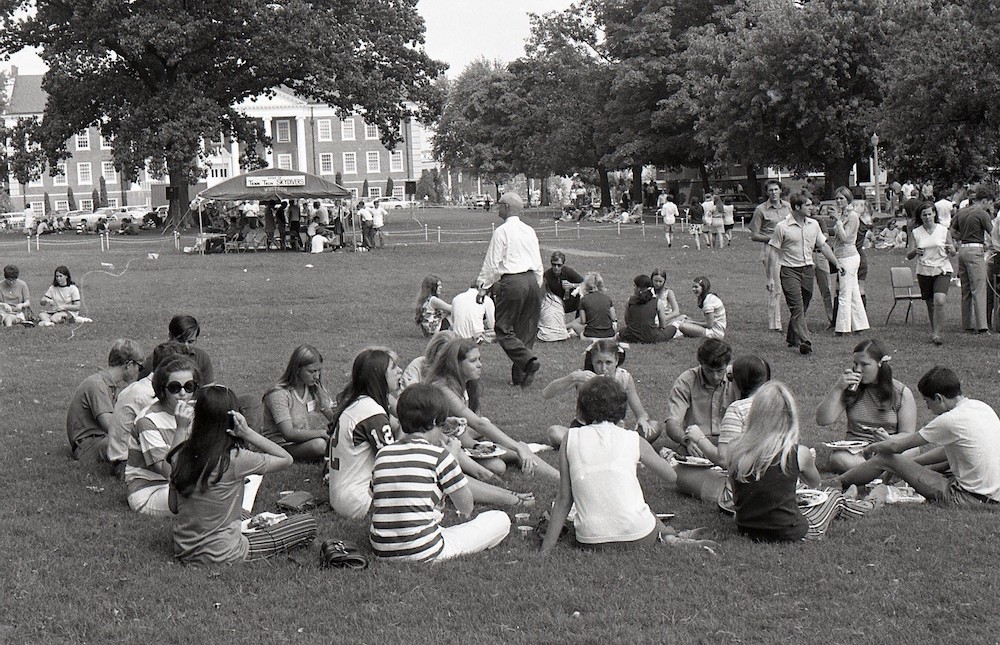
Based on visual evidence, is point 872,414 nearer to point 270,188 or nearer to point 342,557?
point 342,557

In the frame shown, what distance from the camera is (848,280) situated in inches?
564

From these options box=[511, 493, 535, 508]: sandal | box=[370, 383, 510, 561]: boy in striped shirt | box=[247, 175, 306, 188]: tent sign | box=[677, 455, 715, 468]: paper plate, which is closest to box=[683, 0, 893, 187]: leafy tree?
box=[247, 175, 306, 188]: tent sign

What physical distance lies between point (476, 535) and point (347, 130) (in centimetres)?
10361

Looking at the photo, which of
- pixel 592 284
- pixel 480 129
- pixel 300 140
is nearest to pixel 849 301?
pixel 592 284

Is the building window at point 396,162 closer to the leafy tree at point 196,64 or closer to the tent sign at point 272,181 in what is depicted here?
the leafy tree at point 196,64

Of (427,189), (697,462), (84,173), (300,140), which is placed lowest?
(697,462)

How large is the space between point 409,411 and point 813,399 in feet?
19.5

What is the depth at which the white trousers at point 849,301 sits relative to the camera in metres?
14.3

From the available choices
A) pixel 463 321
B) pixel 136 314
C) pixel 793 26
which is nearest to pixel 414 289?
pixel 136 314

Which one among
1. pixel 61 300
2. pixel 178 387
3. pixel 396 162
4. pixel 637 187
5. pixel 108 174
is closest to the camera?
pixel 178 387

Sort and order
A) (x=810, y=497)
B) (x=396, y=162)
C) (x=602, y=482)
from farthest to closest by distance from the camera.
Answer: (x=396, y=162), (x=810, y=497), (x=602, y=482)

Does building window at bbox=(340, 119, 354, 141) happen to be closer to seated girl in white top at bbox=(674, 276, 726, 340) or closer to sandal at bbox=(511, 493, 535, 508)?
seated girl in white top at bbox=(674, 276, 726, 340)

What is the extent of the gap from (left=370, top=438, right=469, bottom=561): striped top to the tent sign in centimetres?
3077

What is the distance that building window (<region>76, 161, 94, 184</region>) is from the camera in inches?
3804
